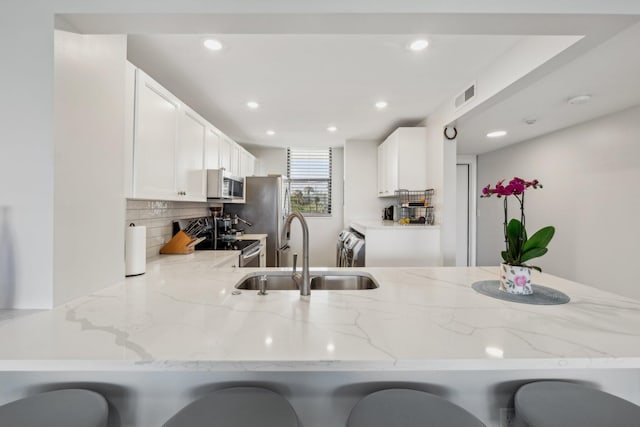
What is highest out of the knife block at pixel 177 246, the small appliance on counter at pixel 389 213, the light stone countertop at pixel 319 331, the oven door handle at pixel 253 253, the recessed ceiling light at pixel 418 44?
the recessed ceiling light at pixel 418 44

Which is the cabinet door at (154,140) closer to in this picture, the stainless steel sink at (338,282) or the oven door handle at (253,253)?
the oven door handle at (253,253)

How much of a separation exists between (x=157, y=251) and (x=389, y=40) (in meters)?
2.40

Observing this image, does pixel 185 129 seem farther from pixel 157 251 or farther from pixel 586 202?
pixel 586 202

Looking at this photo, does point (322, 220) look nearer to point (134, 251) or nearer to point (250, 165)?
point (250, 165)

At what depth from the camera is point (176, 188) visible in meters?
2.04

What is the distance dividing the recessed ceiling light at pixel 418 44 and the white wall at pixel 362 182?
2.56 m

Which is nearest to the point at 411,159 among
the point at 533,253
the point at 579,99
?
the point at 579,99

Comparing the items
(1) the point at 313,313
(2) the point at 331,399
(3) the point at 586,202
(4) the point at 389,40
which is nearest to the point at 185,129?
(4) the point at 389,40

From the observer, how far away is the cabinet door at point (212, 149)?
2633 millimetres

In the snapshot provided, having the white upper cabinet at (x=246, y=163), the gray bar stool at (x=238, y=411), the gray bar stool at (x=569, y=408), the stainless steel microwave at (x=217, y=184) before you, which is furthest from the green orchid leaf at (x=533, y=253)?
the white upper cabinet at (x=246, y=163)

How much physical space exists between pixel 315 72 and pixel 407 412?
224 centimetres

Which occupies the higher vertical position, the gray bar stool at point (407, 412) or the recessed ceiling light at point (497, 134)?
the recessed ceiling light at point (497, 134)

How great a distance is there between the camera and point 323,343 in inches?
30.3

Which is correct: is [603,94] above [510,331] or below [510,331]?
above
